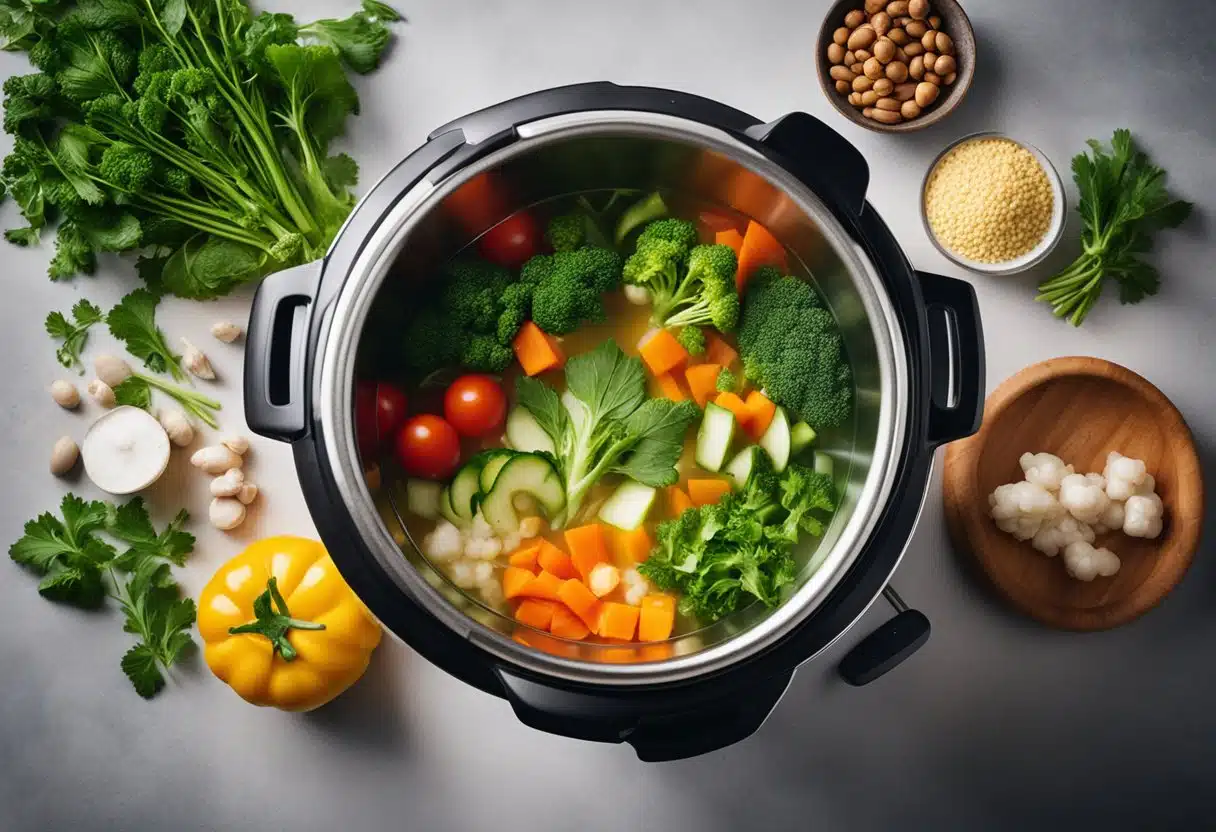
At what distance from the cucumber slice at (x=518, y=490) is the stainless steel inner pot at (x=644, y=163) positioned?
0.16 m

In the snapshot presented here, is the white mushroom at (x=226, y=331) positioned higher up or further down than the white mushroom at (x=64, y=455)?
higher up

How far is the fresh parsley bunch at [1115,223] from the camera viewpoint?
177 cm

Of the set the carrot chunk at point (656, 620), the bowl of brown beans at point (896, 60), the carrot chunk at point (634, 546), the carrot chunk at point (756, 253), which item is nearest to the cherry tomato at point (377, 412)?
the carrot chunk at point (634, 546)

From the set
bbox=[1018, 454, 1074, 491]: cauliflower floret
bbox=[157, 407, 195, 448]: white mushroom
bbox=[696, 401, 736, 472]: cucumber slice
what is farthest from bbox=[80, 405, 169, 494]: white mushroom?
bbox=[1018, 454, 1074, 491]: cauliflower floret

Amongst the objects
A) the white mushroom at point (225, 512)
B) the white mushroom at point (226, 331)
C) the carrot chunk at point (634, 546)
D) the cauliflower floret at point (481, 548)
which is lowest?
the white mushroom at point (225, 512)

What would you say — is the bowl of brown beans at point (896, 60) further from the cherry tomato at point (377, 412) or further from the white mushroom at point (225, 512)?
the white mushroom at point (225, 512)

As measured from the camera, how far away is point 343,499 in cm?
138

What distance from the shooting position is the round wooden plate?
5.71ft

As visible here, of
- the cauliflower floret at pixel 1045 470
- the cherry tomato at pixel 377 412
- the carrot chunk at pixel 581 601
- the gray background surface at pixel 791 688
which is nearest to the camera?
the cherry tomato at pixel 377 412

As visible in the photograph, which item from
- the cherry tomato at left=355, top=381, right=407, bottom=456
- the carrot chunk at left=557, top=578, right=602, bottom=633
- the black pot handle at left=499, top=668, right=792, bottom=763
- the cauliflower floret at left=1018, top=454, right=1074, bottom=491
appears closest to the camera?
the black pot handle at left=499, top=668, right=792, bottom=763

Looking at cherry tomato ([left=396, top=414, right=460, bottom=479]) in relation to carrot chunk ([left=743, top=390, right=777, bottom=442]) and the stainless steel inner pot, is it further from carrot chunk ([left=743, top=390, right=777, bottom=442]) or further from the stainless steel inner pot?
carrot chunk ([left=743, top=390, right=777, bottom=442])

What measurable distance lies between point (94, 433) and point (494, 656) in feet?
3.33

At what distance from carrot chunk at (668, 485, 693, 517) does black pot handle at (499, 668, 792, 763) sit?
384 mm

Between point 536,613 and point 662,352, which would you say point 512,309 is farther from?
point 536,613
